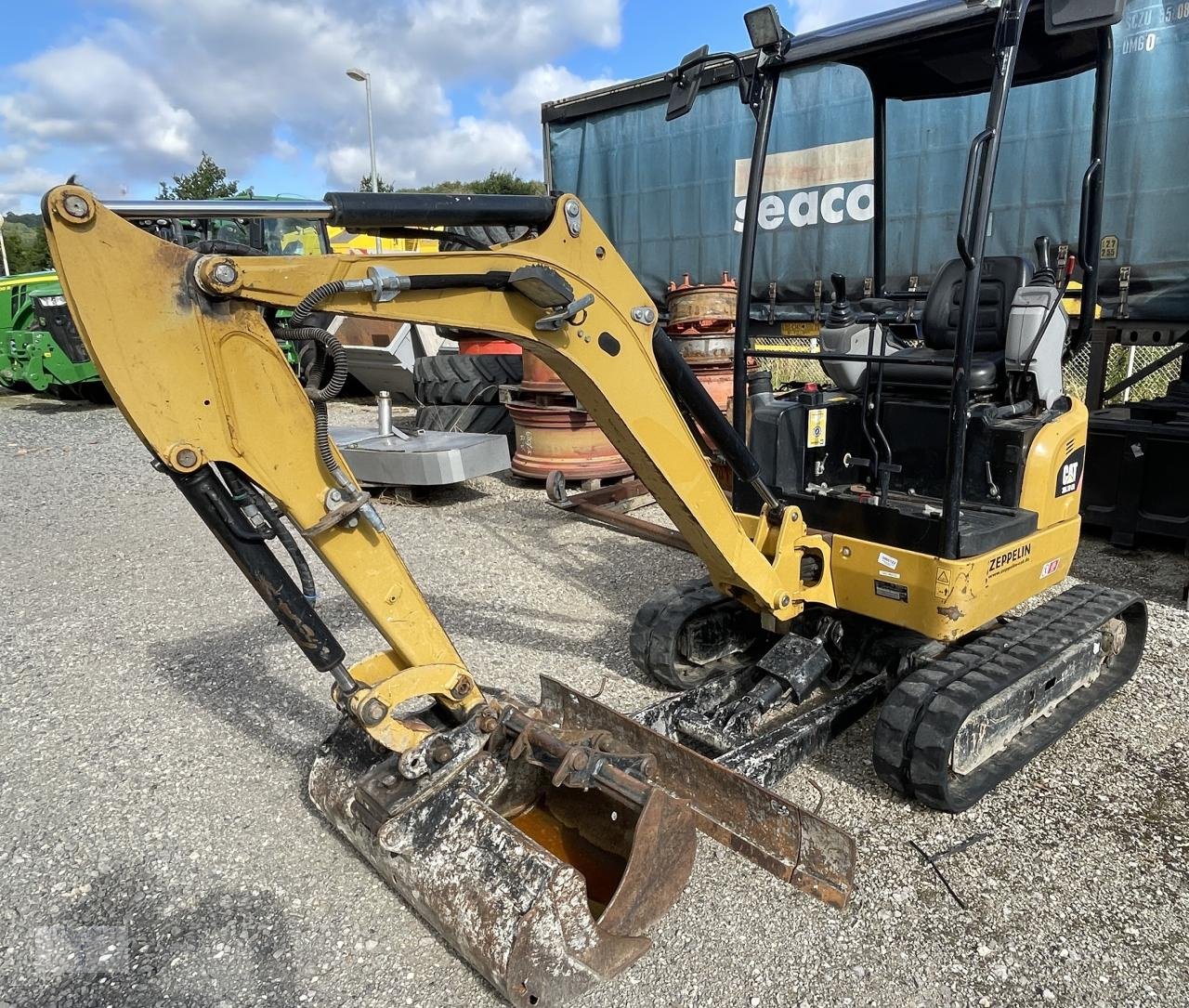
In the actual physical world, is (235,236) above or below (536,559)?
above

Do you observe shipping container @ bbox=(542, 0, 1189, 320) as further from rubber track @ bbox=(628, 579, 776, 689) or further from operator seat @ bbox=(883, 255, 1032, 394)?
rubber track @ bbox=(628, 579, 776, 689)

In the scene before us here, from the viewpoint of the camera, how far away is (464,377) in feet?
32.2

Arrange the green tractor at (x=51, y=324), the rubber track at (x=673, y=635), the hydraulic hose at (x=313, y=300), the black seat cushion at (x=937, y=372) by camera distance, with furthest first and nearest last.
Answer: the green tractor at (x=51, y=324)
the rubber track at (x=673, y=635)
the black seat cushion at (x=937, y=372)
the hydraulic hose at (x=313, y=300)

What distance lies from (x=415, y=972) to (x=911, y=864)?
5.43ft

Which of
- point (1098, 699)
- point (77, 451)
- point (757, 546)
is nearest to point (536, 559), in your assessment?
point (757, 546)

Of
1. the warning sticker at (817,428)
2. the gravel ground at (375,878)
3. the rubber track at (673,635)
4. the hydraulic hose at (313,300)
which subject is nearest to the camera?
the hydraulic hose at (313,300)

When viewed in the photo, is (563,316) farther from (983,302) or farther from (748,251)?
(983,302)

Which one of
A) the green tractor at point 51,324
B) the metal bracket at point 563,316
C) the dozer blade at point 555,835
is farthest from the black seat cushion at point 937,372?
the green tractor at point 51,324

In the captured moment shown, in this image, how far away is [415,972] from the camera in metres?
2.58

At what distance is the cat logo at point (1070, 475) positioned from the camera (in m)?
3.75

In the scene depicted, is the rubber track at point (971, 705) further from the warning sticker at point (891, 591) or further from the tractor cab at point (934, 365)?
the tractor cab at point (934, 365)

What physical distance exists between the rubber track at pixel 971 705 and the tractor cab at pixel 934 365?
0.45 metres

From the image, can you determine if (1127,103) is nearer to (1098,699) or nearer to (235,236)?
(1098,699)

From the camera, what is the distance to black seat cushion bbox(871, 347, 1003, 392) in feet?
12.2
